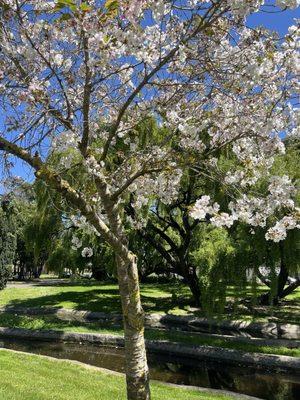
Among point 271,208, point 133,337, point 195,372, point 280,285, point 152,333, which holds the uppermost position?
point 271,208

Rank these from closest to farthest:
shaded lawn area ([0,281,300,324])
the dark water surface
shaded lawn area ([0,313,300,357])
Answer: the dark water surface → shaded lawn area ([0,313,300,357]) → shaded lawn area ([0,281,300,324])

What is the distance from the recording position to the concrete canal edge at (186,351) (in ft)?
32.1

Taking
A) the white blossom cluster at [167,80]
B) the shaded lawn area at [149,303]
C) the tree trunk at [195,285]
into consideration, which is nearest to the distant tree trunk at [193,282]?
the tree trunk at [195,285]

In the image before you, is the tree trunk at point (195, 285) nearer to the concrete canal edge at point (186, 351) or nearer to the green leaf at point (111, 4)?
the concrete canal edge at point (186, 351)

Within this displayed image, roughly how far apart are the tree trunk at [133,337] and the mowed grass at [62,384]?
211 cm

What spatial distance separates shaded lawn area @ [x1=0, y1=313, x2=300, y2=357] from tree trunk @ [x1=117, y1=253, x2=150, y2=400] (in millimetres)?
6396

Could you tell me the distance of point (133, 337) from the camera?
488 centimetres

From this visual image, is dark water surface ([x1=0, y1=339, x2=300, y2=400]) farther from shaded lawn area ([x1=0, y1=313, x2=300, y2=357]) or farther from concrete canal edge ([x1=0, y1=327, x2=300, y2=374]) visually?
shaded lawn area ([x1=0, y1=313, x2=300, y2=357])

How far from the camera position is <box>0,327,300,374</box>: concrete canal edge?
9.78 meters

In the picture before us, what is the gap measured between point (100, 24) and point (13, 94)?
1.34 m

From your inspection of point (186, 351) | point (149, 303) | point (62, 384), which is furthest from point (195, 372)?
point (149, 303)

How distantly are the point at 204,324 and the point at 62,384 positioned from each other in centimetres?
854

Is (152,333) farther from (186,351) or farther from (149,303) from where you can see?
(149,303)

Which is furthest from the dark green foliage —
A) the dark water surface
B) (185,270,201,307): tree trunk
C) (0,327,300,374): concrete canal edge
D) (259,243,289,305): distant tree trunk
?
(259,243,289,305): distant tree trunk
